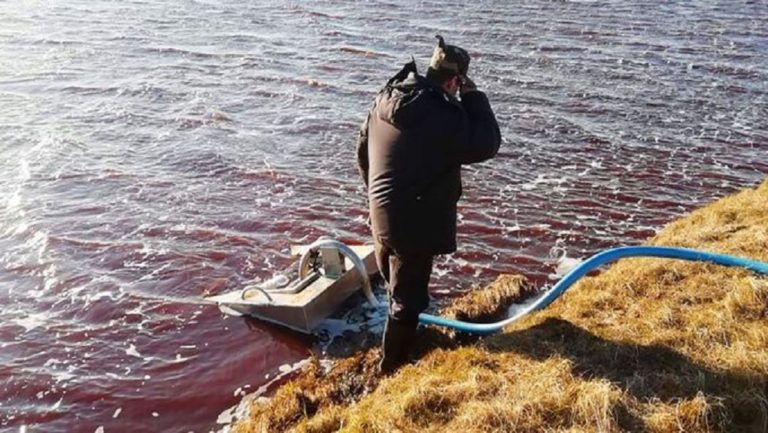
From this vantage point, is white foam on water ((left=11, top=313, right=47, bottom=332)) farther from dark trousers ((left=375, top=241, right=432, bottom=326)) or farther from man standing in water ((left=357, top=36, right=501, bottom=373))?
man standing in water ((left=357, top=36, right=501, bottom=373))

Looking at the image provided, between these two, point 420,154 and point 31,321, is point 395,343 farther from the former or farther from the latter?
point 31,321

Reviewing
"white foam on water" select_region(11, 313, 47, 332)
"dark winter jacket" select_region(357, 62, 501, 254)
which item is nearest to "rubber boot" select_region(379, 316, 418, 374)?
"dark winter jacket" select_region(357, 62, 501, 254)

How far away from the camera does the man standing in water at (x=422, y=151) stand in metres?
4.83

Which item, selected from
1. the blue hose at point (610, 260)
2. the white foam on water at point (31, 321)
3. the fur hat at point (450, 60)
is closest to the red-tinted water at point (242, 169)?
the white foam on water at point (31, 321)

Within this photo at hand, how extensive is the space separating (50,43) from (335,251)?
53.6ft

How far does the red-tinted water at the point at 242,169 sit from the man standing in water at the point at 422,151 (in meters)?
2.36

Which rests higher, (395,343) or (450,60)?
(450,60)

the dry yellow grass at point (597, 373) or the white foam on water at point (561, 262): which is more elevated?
the dry yellow grass at point (597, 373)

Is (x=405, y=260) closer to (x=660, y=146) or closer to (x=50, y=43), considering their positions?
(x=660, y=146)

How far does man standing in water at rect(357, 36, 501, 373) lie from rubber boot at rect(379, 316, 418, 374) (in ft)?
1.44

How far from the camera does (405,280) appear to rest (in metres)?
Answer: 5.49

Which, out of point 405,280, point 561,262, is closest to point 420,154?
point 405,280

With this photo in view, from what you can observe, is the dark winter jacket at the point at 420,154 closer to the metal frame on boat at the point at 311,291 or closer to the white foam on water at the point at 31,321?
the metal frame on boat at the point at 311,291

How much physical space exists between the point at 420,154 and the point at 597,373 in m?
1.96
